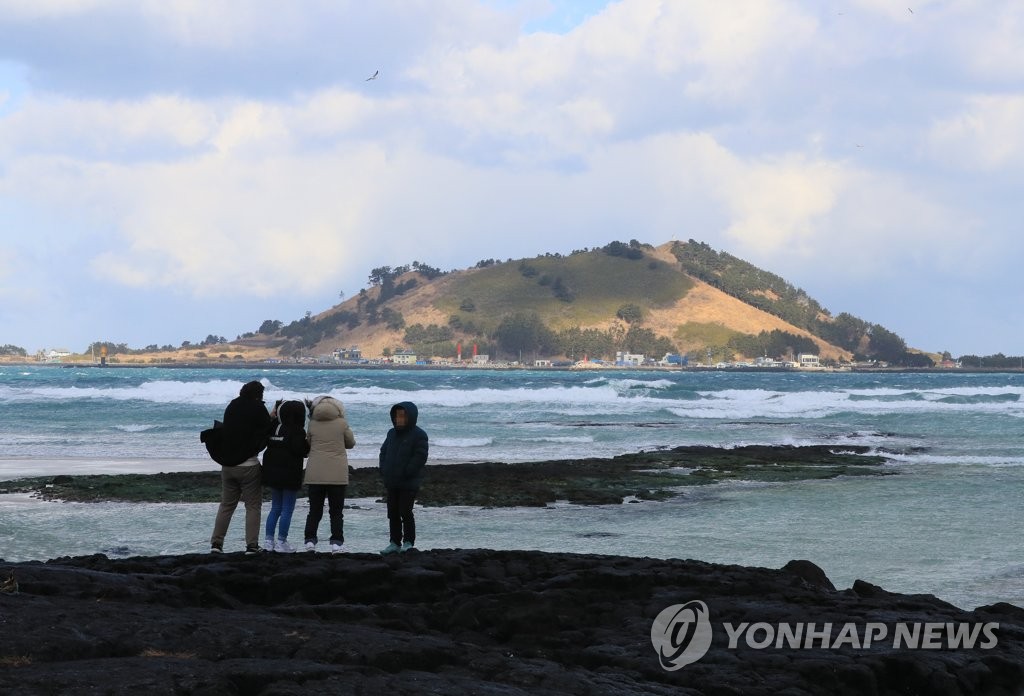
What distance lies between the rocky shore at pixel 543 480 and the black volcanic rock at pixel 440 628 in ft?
30.1

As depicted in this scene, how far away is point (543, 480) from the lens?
22.0m

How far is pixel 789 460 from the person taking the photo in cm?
2859

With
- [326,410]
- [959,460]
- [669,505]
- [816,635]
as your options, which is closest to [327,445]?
[326,410]

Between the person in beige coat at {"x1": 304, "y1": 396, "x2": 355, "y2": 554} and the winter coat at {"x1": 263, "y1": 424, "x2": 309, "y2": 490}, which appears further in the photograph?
the person in beige coat at {"x1": 304, "y1": 396, "x2": 355, "y2": 554}

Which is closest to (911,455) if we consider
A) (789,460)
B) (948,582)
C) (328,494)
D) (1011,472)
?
(789,460)

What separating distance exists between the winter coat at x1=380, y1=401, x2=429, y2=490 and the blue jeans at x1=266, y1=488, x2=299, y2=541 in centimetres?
→ 94

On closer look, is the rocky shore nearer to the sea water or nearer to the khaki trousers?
the sea water

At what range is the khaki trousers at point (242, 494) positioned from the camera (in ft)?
34.7

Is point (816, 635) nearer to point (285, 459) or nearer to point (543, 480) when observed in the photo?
point (285, 459)

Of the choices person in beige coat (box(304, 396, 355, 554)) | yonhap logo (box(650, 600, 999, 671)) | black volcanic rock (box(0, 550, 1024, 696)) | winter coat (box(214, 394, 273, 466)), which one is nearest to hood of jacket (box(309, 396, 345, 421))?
person in beige coat (box(304, 396, 355, 554))

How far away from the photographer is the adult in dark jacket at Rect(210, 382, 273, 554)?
10445 mm

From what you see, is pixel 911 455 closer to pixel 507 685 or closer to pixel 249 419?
pixel 249 419

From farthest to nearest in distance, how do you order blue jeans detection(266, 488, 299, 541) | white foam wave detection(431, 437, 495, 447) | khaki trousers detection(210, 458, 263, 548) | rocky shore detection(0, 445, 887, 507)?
white foam wave detection(431, 437, 495, 447), rocky shore detection(0, 445, 887, 507), blue jeans detection(266, 488, 299, 541), khaki trousers detection(210, 458, 263, 548)

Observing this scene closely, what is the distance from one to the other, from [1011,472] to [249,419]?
19.3 m
